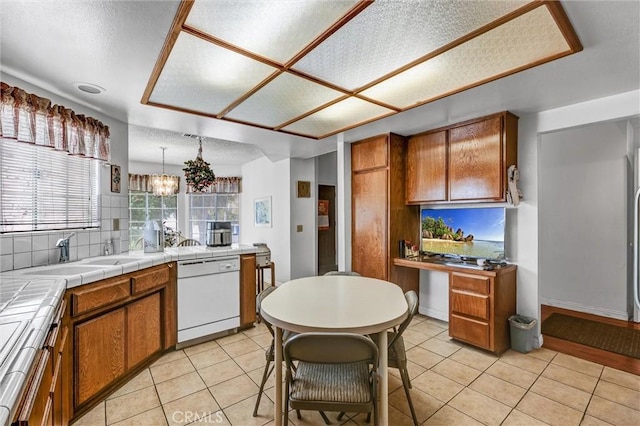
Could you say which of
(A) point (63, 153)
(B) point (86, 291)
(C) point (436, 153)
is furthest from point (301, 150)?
(B) point (86, 291)

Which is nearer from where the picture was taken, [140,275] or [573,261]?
[140,275]

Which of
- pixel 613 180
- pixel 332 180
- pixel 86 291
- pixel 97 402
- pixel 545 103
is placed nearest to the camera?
pixel 86 291

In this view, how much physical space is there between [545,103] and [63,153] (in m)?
4.32

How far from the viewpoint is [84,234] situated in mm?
2689

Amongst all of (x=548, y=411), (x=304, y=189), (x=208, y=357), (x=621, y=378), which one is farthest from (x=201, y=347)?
(x=621, y=378)

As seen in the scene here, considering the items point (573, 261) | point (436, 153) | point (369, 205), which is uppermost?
point (436, 153)

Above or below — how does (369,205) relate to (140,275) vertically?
above

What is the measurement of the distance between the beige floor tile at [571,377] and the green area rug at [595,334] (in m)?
0.78

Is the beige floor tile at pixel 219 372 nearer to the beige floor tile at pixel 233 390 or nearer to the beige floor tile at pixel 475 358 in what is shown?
the beige floor tile at pixel 233 390

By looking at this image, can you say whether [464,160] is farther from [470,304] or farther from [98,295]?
[98,295]

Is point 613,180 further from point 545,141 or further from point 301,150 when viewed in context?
point 301,150

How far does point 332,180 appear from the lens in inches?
237

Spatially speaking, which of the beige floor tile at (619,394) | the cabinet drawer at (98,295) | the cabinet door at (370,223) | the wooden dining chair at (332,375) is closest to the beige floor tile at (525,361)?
the beige floor tile at (619,394)

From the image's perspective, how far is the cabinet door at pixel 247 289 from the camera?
11.0 feet
